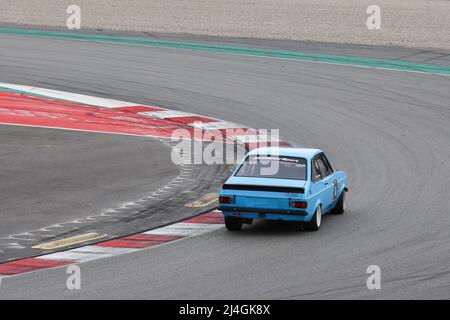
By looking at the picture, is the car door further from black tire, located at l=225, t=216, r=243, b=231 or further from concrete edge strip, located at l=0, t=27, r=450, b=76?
concrete edge strip, located at l=0, t=27, r=450, b=76

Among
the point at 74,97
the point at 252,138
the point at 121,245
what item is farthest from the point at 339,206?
the point at 74,97

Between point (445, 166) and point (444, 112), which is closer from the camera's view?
point (445, 166)

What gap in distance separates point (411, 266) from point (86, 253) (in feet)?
15.9

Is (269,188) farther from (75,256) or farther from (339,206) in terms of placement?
(75,256)

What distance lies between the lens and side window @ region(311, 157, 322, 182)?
55.5ft

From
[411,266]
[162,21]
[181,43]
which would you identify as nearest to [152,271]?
[411,266]

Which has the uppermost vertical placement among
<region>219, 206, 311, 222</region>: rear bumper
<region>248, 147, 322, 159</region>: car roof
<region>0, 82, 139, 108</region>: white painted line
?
<region>0, 82, 139, 108</region>: white painted line

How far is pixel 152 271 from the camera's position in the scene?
14.1 m

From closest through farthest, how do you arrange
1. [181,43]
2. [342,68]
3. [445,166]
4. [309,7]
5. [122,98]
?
1. [445,166]
2. [122,98]
3. [342,68]
4. [181,43]
5. [309,7]

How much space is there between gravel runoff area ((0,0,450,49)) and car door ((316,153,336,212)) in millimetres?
23805

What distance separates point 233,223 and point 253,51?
75.5ft

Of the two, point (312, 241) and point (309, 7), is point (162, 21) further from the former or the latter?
point (312, 241)

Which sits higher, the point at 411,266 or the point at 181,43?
the point at 181,43

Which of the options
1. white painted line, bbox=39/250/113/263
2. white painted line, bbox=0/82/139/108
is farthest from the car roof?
white painted line, bbox=0/82/139/108
